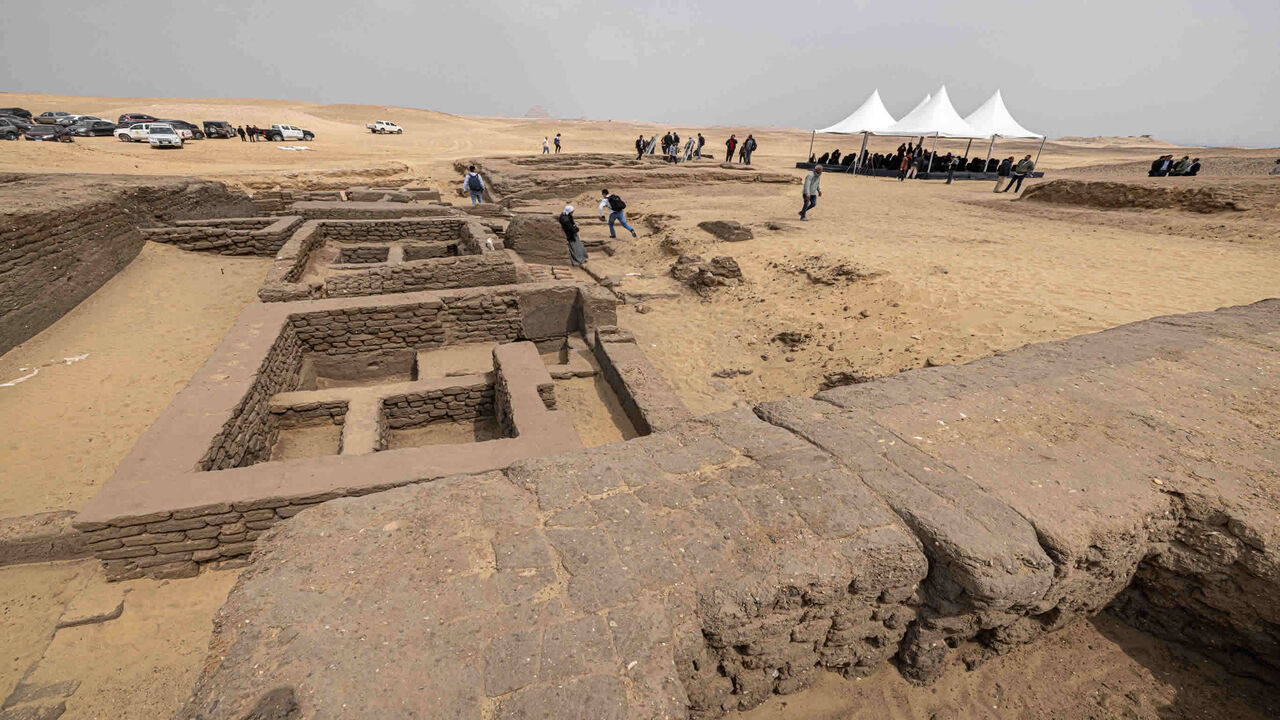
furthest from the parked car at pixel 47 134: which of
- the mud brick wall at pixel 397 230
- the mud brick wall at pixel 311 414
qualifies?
the mud brick wall at pixel 311 414

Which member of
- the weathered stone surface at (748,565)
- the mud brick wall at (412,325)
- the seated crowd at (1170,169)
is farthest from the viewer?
the seated crowd at (1170,169)

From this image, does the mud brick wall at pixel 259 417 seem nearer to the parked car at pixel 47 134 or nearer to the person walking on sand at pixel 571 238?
the person walking on sand at pixel 571 238

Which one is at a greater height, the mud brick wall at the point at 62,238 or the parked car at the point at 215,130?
the parked car at the point at 215,130

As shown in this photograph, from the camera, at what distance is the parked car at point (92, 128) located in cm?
2680

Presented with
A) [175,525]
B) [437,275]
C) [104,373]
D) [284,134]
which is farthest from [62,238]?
[284,134]

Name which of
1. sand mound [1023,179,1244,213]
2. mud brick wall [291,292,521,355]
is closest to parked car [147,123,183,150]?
mud brick wall [291,292,521,355]

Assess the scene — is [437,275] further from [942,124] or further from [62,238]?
[942,124]

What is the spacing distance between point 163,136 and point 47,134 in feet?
15.9

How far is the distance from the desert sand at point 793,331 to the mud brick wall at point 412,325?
4.90ft

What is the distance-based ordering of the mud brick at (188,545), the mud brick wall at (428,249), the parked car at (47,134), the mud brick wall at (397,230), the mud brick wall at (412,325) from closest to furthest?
1. the mud brick at (188,545)
2. the mud brick wall at (412,325)
3. the mud brick wall at (428,249)
4. the mud brick wall at (397,230)
5. the parked car at (47,134)

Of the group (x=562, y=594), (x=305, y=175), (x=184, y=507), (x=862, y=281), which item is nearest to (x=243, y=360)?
(x=184, y=507)

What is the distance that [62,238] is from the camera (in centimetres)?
769

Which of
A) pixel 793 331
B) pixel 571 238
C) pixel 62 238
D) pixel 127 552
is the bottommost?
pixel 793 331

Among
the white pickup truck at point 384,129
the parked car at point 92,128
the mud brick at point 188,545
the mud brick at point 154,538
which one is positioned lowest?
the mud brick at point 188,545
